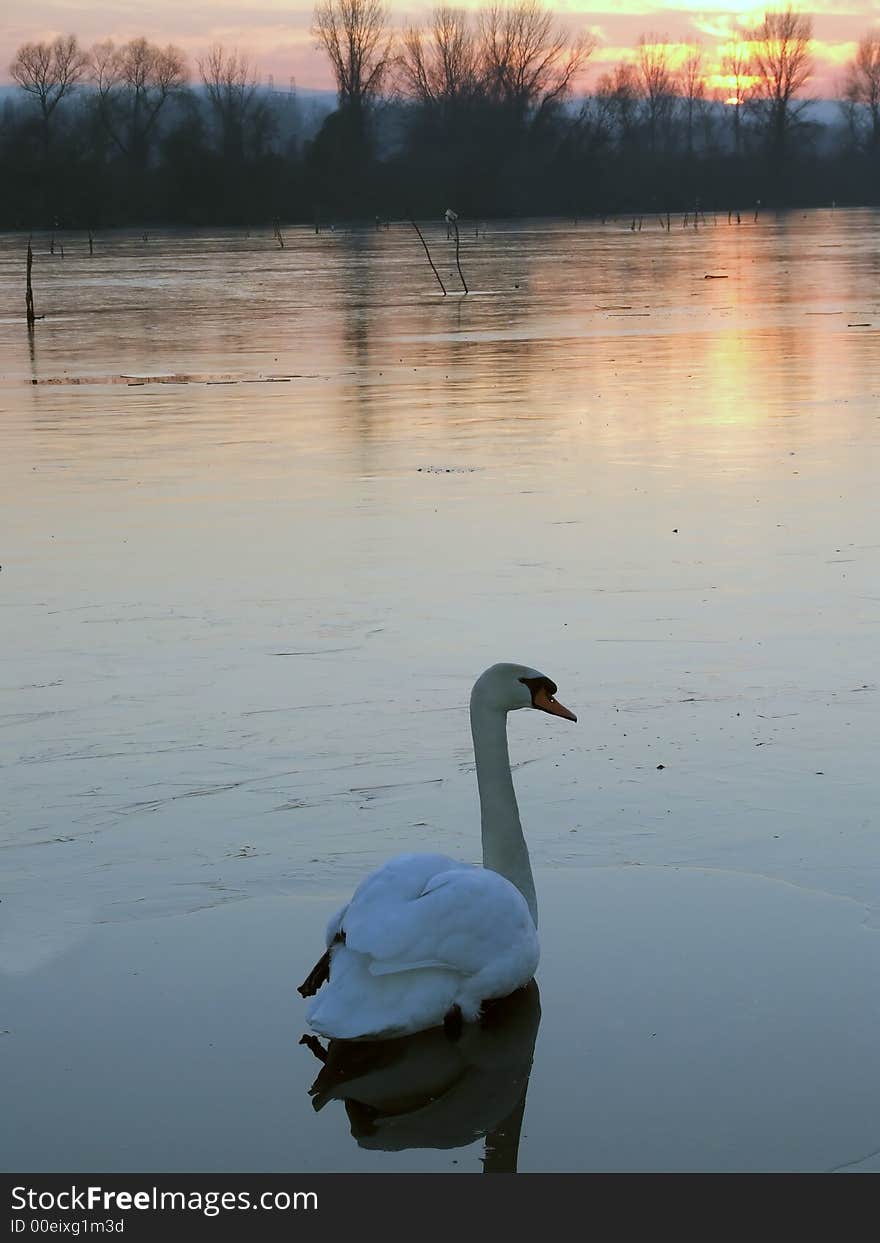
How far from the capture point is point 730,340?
23.4 metres

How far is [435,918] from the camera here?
420 centimetres

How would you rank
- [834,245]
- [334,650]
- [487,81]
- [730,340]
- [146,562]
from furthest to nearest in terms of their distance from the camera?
[487,81] → [834,245] → [730,340] → [146,562] → [334,650]

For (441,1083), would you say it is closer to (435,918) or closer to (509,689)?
(435,918)

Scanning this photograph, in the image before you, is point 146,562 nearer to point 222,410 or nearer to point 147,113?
point 222,410

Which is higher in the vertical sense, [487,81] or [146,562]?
[487,81]

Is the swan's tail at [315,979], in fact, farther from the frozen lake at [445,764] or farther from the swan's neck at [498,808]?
the swan's neck at [498,808]

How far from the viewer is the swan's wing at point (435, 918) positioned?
4129 millimetres

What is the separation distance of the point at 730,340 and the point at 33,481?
12.4 meters

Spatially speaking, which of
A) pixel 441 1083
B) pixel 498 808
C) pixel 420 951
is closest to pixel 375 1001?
pixel 420 951

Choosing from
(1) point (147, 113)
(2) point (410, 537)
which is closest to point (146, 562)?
(2) point (410, 537)

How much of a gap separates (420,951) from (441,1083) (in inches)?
12.7

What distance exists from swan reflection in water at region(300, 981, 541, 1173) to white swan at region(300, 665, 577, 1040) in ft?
0.28

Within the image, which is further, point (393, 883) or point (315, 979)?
point (315, 979)

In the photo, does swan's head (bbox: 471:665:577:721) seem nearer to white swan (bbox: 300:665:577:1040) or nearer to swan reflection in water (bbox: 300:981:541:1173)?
white swan (bbox: 300:665:577:1040)
